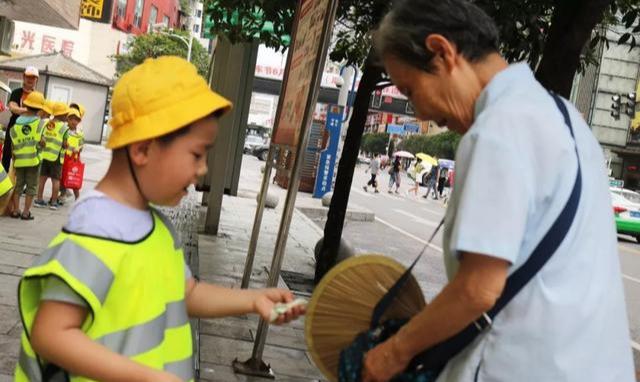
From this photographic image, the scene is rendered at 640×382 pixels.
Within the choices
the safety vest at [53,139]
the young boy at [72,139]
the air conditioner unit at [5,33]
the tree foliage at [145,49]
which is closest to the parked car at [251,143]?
the tree foliage at [145,49]

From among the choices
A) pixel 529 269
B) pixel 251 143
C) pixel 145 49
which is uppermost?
pixel 145 49

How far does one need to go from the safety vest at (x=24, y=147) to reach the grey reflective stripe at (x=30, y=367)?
818 cm

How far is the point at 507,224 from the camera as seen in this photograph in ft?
4.69

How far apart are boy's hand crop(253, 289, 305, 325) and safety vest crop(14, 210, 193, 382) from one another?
260 millimetres

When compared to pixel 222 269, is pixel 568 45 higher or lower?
higher

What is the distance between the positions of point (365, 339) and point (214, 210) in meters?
8.26

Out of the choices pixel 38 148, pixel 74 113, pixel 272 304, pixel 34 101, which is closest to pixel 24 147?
pixel 38 148

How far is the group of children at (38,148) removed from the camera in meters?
9.23

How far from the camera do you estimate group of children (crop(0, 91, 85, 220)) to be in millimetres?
9227

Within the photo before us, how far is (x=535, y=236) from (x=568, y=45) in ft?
10.1

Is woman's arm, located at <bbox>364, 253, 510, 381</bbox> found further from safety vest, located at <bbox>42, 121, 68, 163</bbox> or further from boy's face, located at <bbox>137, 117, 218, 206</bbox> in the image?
safety vest, located at <bbox>42, 121, 68, 163</bbox>

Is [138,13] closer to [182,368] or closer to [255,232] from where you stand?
[255,232]

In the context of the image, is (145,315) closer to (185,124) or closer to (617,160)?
(185,124)

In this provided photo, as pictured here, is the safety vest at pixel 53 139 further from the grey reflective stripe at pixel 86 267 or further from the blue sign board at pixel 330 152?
the blue sign board at pixel 330 152
